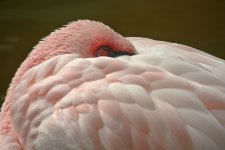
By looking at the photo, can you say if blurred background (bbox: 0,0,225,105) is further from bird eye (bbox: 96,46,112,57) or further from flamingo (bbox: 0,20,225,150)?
flamingo (bbox: 0,20,225,150)

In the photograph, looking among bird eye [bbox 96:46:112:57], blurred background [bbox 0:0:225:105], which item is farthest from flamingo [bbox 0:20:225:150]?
blurred background [bbox 0:0:225:105]

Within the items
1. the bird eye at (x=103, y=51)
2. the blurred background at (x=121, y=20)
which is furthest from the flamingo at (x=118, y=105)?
the blurred background at (x=121, y=20)

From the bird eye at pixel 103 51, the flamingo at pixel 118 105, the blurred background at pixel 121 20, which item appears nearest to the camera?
the flamingo at pixel 118 105

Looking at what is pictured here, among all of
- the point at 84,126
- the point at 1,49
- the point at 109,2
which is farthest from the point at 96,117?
the point at 109,2

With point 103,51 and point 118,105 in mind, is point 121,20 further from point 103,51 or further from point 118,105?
point 118,105

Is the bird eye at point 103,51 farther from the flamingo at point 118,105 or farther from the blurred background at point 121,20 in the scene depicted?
the blurred background at point 121,20

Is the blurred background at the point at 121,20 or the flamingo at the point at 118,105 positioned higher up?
the flamingo at the point at 118,105
